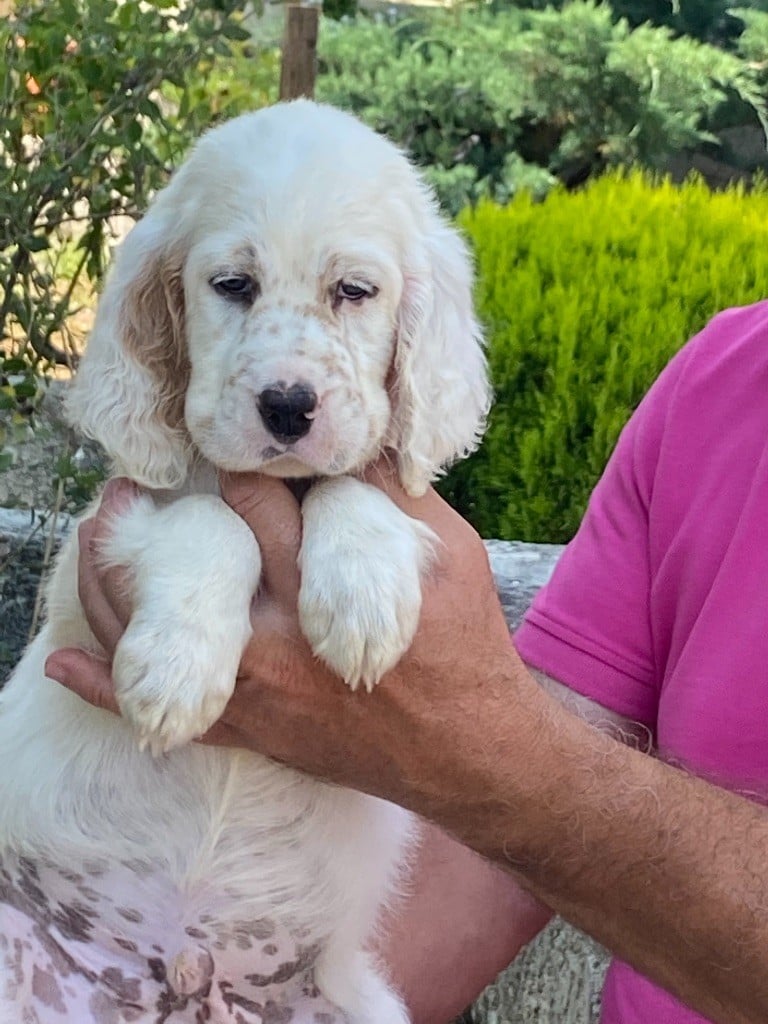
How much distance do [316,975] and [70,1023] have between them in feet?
1.39

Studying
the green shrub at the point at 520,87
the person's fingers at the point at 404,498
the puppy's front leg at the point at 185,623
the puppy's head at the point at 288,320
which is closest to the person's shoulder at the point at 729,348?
the puppy's head at the point at 288,320

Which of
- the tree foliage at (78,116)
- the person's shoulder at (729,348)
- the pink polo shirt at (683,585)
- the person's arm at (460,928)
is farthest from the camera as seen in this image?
the tree foliage at (78,116)

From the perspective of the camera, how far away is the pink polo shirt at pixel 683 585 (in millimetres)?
2166

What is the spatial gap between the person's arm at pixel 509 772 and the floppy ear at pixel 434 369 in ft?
0.73

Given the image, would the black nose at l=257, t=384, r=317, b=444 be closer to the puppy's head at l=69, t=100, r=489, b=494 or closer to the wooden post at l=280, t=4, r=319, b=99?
the puppy's head at l=69, t=100, r=489, b=494

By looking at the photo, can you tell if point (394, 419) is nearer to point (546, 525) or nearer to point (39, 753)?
point (39, 753)

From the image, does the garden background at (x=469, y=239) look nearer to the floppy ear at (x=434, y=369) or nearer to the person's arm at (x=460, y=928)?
the person's arm at (x=460, y=928)

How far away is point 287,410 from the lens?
1.93 metres

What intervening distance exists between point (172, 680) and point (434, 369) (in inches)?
29.6

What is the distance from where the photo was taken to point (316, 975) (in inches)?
89.5

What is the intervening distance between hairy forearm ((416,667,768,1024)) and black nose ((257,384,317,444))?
1.61 ft

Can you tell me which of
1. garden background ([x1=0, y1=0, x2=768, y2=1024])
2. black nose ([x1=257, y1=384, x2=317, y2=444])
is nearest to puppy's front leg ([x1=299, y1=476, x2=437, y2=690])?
black nose ([x1=257, y1=384, x2=317, y2=444])

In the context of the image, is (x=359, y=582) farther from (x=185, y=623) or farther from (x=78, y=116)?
(x=78, y=116)

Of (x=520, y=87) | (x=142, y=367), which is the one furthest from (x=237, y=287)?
(x=520, y=87)
